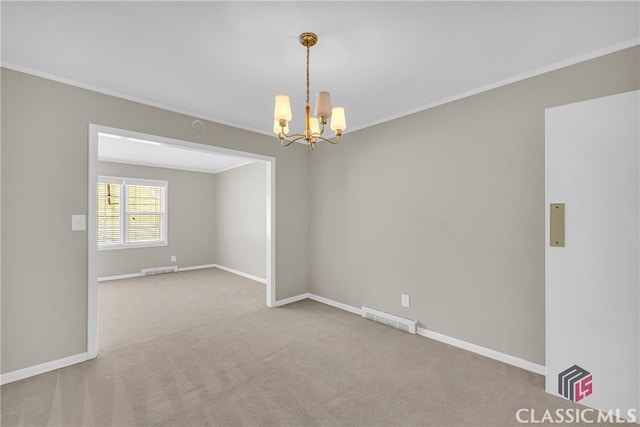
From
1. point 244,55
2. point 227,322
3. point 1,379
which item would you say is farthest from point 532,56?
point 1,379

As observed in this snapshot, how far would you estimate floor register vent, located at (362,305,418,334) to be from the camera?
3123 mm

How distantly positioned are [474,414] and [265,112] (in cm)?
330

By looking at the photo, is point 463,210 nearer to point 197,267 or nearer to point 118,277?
point 197,267

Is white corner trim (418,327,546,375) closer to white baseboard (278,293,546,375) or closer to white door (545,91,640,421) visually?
white baseboard (278,293,546,375)

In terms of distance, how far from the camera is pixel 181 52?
2.09m

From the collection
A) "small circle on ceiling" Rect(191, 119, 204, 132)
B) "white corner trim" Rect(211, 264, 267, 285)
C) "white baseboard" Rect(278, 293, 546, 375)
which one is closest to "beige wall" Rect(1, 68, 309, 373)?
"small circle on ceiling" Rect(191, 119, 204, 132)

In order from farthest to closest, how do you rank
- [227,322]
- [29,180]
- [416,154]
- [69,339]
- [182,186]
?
[182,186]
[227,322]
[416,154]
[69,339]
[29,180]

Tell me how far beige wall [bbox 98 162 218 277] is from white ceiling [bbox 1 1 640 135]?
4.02m

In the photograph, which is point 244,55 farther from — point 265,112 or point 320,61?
point 265,112

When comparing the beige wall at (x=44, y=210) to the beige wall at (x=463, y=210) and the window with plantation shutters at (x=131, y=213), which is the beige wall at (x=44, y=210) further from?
the window with plantation shutters at (x=131, y=213)

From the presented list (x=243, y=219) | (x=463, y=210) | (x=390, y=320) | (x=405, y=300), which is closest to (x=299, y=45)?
(x=463, y=210)

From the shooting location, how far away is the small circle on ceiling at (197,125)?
3.29m

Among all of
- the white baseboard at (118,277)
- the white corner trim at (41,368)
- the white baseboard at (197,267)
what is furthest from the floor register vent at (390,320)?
the white baseboard at (118,277)

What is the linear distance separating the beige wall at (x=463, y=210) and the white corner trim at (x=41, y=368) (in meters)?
2.88
